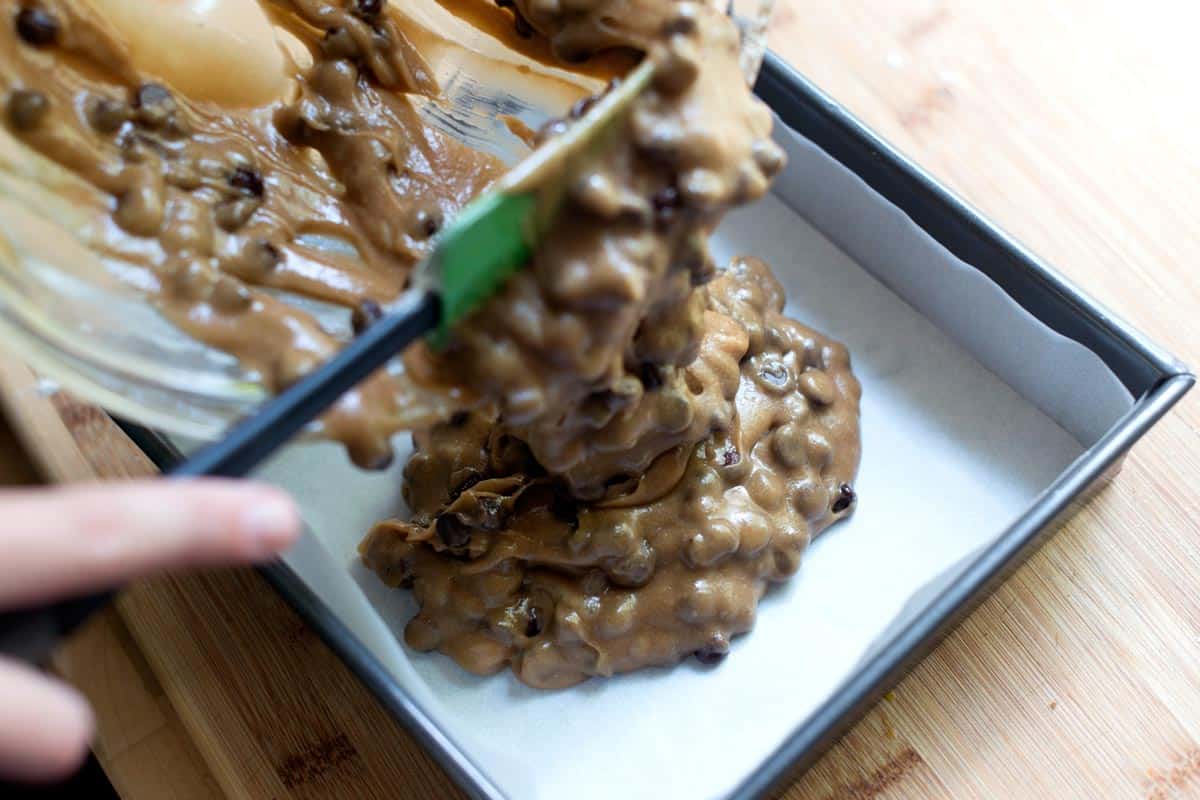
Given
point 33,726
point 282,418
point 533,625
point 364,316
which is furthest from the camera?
point 533,625

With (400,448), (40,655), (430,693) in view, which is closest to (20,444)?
(400,448)

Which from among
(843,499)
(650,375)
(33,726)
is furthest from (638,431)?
(33,726)

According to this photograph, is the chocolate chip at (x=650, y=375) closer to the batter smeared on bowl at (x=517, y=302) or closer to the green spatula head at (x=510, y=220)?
the batter smeared on bowl at (x=517, y=302)

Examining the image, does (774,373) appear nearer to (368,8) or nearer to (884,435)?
(884,435)

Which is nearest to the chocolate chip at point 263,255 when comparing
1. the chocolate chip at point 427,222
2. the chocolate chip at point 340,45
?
the chocolate chip at point 427,222

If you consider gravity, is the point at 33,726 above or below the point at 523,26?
below

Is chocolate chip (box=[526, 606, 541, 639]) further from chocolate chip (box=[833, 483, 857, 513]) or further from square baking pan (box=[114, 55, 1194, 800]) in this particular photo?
chocolate chip (box=[833, 483, 857, 513])

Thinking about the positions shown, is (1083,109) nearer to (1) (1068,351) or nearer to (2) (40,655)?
(1) (1068,351)
